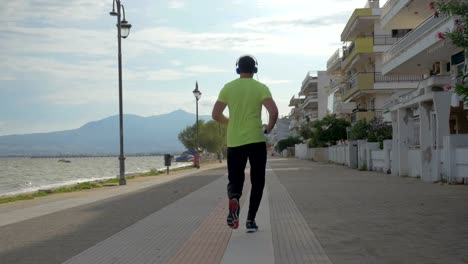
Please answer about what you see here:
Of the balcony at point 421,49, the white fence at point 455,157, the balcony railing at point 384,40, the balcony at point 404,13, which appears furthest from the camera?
the balcony railing at point 384,40

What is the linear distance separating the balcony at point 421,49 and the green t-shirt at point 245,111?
1533 centimetres

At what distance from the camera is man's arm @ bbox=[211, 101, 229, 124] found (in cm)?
792

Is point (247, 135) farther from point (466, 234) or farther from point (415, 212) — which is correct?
point (415, 212)

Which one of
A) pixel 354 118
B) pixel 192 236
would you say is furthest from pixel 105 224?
pixel 354 118

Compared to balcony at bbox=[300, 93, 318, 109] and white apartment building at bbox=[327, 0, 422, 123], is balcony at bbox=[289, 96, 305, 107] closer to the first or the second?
balcony at bbox=[300, 93, 318, 109]

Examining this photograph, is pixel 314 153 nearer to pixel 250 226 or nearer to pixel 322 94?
pixel 322 94

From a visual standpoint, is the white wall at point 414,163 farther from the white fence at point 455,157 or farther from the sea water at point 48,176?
the sea water at point 48,176

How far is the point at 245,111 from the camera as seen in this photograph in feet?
25.4

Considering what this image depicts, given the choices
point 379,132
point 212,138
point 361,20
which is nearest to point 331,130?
point 361,20

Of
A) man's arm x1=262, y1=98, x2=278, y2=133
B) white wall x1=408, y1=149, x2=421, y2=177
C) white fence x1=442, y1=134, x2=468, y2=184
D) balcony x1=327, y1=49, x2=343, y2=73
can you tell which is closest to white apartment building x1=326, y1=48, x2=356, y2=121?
balcony x1=327, y1=49, x2=343, y2=73

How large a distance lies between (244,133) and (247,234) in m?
1.27

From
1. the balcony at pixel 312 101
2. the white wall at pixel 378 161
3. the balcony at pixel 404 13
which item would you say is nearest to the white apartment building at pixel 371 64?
the balcony at pixel 404 13

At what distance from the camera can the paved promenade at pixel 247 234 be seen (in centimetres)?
648

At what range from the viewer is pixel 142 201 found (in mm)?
14562
